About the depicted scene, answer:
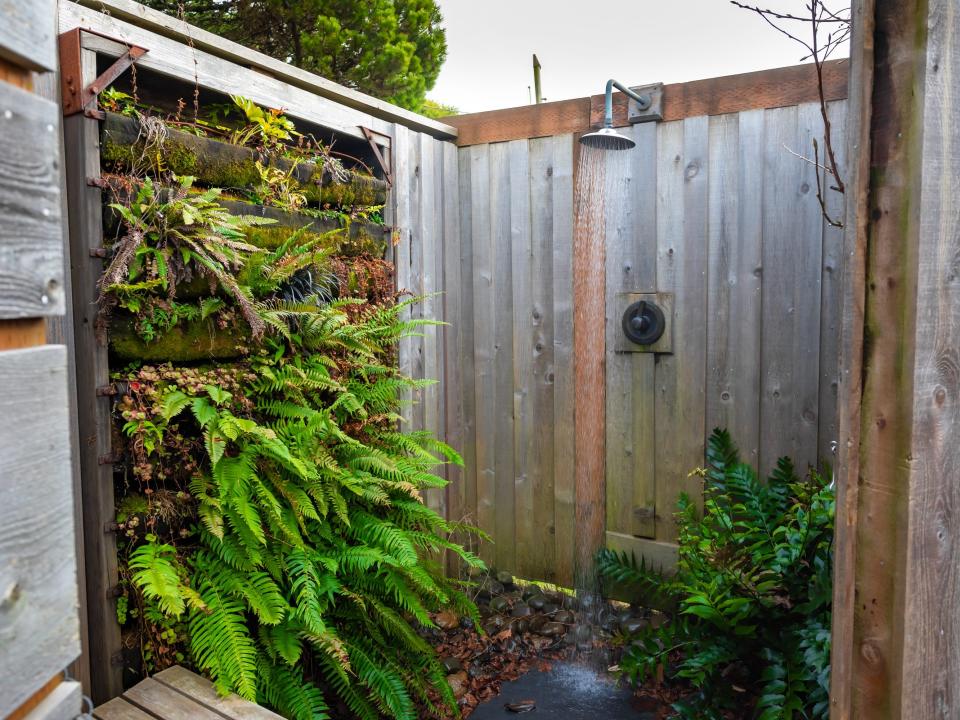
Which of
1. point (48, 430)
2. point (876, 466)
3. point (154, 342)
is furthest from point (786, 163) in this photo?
point (48, 430)

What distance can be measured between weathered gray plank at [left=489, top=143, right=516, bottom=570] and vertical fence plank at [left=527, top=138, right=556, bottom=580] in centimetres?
14

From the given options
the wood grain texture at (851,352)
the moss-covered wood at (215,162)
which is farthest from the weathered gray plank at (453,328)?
the wood grain texture at (851,352)

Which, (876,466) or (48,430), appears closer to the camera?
(48,430)

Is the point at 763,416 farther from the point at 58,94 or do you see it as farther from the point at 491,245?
the point at 58,94

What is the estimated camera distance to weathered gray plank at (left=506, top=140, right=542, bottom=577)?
376 centimetres

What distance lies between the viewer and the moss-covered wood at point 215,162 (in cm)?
227

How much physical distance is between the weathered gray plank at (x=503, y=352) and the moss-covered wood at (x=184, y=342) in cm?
163

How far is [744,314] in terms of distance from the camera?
325 centimetres

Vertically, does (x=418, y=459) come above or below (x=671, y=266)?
below

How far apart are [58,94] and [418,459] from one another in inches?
73.5

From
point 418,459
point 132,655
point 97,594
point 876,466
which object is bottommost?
point 132,655

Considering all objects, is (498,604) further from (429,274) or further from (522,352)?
(429,274)

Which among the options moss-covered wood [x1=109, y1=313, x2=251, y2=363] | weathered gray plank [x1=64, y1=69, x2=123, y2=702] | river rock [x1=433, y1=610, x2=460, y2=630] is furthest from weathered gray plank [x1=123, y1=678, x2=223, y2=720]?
river rock [x1=433, y1=610, x2=460, y2=630]

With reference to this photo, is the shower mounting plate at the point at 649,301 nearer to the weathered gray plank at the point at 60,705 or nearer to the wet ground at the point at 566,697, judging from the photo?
the wet ground at the point at 566,697
